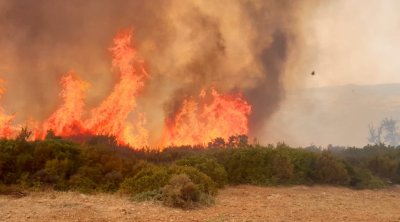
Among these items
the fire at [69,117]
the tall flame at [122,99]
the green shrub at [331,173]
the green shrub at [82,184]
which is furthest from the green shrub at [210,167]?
the fire at [69,117]

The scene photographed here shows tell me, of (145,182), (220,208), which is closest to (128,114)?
(145,182)

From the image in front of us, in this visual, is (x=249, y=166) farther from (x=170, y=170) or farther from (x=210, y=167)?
(x=170, y=170)

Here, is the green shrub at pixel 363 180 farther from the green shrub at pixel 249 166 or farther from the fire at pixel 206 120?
the fire at pixel 206 120

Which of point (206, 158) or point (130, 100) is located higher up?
point (130, 100)

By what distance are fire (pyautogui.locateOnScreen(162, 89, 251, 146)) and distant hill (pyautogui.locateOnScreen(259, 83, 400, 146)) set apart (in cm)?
3366

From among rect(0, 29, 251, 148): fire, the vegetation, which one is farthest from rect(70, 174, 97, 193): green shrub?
rect(0, 29, 251, 148): fire

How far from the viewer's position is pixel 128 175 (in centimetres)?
1560

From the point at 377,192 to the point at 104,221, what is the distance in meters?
12.9

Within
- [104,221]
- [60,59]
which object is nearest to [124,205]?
[104,221]

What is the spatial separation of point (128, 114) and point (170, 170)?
50.0 ft

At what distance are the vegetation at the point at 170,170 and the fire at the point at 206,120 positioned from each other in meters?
7.57

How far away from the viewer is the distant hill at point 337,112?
251 ft

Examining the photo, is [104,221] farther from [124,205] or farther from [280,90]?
[280,90]

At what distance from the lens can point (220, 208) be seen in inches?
480
